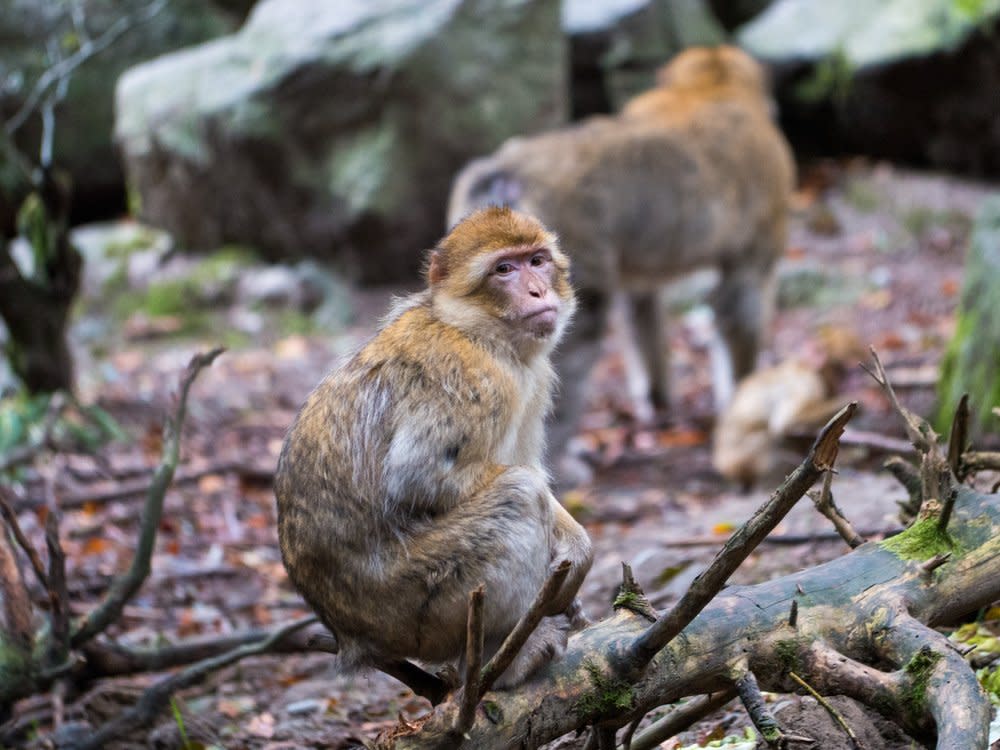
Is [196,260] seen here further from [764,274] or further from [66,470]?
[764,274]

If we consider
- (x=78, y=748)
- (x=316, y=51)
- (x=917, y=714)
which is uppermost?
(x=316, y=51)

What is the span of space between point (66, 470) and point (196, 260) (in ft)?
18.3

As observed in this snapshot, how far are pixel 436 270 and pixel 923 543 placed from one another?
71.9 inches

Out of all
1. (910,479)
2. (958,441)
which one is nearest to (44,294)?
(910,479)

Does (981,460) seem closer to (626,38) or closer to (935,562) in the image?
(935,562)

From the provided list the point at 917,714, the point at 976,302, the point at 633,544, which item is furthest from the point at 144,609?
the point at 976,302

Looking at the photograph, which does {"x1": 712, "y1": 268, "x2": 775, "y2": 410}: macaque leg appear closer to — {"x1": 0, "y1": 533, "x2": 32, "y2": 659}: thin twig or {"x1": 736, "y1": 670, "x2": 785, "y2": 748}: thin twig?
{"x1": 0, "y1": 533, "x2": 32, "y2": 659}: thin twig

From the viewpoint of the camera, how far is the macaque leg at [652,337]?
1022 centimetres

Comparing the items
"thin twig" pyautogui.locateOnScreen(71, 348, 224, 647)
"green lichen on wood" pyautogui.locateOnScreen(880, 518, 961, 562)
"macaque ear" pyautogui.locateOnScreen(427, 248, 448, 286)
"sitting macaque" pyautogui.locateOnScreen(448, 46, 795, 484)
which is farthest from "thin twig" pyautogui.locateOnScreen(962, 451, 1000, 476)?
"sitting macaque" pyautogui.locateOnScreen(448, 46, 795, 484)

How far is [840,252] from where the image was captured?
12672 mm

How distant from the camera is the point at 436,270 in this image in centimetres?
413

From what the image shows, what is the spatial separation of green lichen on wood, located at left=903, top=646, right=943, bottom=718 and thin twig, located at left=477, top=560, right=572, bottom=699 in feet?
3.38

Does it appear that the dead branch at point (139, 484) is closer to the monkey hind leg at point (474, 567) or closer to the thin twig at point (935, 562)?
the monkey hind leg at point (474, 567)

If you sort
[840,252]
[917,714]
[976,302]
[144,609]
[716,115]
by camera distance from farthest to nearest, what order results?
[840,252] → [716,115] → [976,302] → [144,609] → [917,714]
